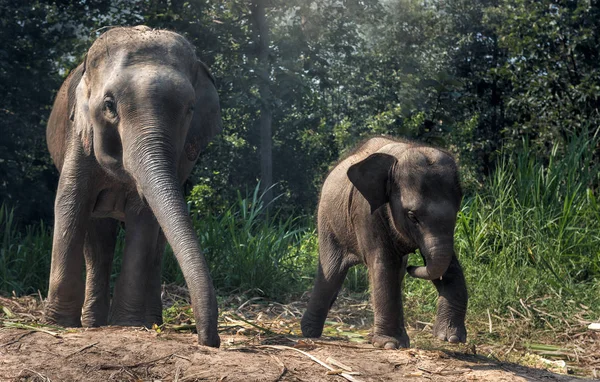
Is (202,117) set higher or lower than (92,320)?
higher

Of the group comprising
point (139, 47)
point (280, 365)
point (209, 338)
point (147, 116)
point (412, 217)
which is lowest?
point (280, 365)

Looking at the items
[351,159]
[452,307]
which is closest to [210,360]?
[452,307]

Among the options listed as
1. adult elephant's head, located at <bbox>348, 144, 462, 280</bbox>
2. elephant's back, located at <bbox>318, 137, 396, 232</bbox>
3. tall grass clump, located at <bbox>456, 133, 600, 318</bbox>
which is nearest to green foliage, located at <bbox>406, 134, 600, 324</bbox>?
tall grass clump, located at <bbox>456, 133, 600, 318</bbox>

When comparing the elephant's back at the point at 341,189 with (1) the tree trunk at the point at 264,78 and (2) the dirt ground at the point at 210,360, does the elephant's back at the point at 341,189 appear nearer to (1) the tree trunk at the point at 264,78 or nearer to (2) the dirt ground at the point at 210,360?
(2) the dirt ground at the point at 210,360

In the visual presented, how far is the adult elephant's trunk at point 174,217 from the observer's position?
4.26 meters

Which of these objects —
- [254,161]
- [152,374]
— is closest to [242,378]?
[152,374]

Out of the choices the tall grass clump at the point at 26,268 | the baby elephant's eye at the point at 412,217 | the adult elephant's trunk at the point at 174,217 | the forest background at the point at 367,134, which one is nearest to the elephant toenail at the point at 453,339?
the baby elephant's eye at the point at 412,217

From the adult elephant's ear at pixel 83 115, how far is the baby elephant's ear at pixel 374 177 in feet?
5.50

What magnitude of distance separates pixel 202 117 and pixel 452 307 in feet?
6.79

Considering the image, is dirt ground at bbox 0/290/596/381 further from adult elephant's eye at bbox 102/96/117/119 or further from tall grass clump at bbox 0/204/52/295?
Answer: tall grass clump at bbox 0/204/52/295

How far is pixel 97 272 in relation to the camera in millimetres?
6215

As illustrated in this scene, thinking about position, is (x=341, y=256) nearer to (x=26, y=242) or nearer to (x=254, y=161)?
(x=26, y=242)

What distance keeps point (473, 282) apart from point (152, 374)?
14.5 ft

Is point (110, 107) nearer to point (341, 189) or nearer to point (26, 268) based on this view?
point (341, 189)
